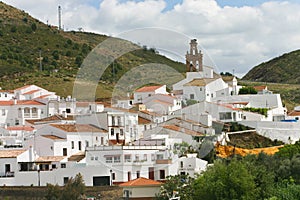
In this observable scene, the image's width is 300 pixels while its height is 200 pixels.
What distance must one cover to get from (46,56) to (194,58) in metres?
31.5

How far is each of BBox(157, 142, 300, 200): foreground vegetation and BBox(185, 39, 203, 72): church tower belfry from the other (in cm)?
2358

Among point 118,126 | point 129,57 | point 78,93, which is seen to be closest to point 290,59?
point 129,57

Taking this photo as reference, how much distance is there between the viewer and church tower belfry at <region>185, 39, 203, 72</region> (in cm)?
6116

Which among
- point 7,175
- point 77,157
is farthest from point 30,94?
point 7,175

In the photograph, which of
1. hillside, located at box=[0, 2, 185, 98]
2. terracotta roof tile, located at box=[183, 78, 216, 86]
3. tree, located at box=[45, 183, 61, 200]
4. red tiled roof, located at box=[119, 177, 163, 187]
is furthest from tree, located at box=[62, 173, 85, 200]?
hillside, located at box=[0, 2, 185, 98]

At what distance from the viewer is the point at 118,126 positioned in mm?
46094

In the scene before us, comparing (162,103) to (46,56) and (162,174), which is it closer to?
(162,174)

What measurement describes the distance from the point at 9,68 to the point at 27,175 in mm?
44430

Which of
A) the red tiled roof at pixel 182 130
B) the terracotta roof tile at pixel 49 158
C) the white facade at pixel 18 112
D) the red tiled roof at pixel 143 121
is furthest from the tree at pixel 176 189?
the white facade at pixel 18 112

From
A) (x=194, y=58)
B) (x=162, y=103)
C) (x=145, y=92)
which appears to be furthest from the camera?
(x=194, y=58)

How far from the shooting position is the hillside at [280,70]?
110 m

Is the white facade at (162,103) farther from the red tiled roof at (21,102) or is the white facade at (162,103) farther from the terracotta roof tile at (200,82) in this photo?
the red tiled roof at (21,102)

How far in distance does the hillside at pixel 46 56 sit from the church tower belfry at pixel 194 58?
8.77ft

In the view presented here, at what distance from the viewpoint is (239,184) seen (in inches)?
1330
